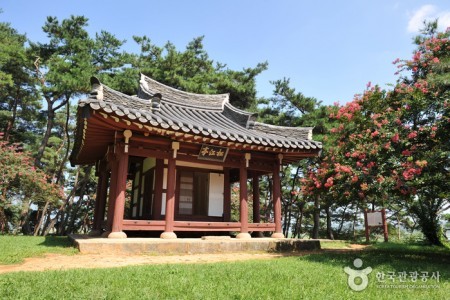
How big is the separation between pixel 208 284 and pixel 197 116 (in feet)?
29.0

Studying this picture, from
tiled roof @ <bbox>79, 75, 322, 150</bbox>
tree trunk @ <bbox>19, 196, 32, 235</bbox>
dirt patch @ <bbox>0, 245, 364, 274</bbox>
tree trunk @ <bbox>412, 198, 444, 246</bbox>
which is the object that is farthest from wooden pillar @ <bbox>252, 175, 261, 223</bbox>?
tree trunk @ <bbox>19, 196, 32, 235</bbox>

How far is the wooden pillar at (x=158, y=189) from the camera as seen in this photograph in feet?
35.5

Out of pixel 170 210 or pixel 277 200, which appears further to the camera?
pixel 277 200

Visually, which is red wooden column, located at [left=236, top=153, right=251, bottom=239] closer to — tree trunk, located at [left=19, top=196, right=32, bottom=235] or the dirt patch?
the dirt patch

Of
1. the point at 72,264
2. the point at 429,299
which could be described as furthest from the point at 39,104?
the point at 429,299

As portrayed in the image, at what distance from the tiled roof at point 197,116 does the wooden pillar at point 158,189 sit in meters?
1.82

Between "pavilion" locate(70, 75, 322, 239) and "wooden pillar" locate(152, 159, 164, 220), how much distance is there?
3cm

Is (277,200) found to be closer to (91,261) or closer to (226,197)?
(226,197)

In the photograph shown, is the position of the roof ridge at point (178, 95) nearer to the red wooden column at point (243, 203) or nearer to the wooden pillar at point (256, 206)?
the wooden pillar at point (256, 206)

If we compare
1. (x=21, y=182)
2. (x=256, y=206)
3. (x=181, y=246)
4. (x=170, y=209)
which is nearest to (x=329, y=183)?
(x=181, y=246)

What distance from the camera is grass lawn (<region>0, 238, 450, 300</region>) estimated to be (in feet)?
13.3

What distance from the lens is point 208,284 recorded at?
460 centimetres

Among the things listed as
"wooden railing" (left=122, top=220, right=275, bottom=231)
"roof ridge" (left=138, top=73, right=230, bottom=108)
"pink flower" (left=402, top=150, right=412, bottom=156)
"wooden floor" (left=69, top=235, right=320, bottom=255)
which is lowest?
"wooden floor" (left=69, top=235, right=320, bottom=255)

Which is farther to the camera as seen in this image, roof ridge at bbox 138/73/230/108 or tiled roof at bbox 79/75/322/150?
roof ridge at bbox 138/73/230/108
